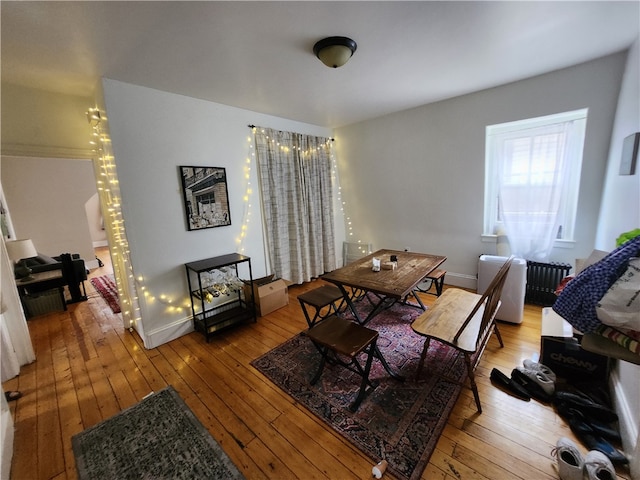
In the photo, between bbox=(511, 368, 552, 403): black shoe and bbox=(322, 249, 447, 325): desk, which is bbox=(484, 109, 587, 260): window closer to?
bbox=(322, 249, 447, 325): desk

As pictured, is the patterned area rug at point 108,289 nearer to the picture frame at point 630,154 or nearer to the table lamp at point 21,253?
the table lamp at point 21,253

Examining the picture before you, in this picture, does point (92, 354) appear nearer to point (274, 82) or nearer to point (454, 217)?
point (274, 82)

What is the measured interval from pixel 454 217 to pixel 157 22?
11.2 feet

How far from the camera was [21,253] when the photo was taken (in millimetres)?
3033

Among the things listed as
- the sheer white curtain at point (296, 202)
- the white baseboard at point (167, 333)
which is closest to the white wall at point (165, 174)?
the white baseboard at point (167, 333)

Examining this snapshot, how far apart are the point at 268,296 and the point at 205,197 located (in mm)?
1329

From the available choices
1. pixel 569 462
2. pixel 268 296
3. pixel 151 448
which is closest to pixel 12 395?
pixel 151 448

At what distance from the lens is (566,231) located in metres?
2.73

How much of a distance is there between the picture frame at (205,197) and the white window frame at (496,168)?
10.1 feet

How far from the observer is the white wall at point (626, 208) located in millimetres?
1310

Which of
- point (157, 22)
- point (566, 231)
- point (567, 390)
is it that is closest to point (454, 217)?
point (566, 231)

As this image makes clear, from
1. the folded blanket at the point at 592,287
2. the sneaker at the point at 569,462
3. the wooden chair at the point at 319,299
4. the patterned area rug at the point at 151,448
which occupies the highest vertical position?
the folded blanket at the point at 592,287

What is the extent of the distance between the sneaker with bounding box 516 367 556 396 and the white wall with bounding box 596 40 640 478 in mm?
291

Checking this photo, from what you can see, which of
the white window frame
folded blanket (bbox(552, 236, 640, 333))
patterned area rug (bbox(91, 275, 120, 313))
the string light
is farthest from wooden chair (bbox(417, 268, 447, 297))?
patterned area rug (bbox(91, 275, 120, 313))
